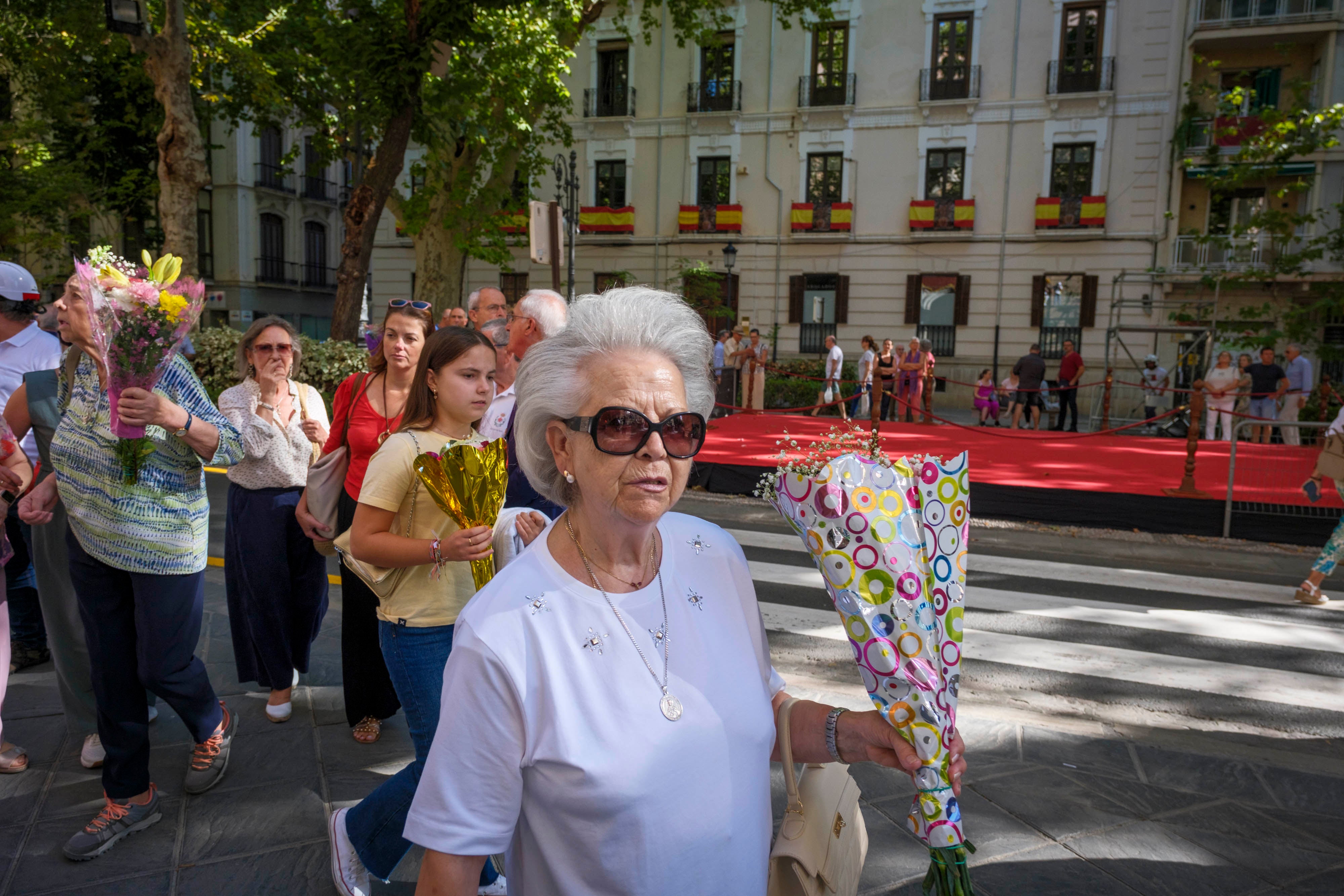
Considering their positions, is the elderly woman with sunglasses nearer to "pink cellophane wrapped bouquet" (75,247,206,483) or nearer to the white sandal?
"pink cellophane wrapped bouquet" (75,247,206,483)

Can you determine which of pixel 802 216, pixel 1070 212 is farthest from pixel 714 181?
pixel 1070 212

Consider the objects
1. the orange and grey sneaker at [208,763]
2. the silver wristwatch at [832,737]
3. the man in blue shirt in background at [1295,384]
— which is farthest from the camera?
the man in blue shirt in background at [1295,384]

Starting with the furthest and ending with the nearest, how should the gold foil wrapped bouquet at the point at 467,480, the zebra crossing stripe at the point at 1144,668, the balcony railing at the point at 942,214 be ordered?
the balcony railing at the point at 942,214 → the zebra crossing stripe at the point at 1144,668 → the gold foil wrapped bouquet at the point at 467,480

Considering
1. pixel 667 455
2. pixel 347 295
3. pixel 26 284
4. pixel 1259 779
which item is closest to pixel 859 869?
pixel 667 455

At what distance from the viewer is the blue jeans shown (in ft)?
8.75

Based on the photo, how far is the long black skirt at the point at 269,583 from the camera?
13.5 ft

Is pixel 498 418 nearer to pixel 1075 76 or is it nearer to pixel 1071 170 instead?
pixel 1071 170

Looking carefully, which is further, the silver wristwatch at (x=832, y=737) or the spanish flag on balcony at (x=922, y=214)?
the spanish flag on balcony at (x=922, y=214)

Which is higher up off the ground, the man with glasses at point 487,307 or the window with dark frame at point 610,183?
the window with dark frame at point 610,183

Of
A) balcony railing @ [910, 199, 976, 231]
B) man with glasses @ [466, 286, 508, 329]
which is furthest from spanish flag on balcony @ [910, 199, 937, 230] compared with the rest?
man with glasses @ [466, 286, 508, 329]

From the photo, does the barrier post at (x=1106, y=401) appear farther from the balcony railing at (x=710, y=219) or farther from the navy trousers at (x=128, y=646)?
the navy trousers at (x=128, y=646)

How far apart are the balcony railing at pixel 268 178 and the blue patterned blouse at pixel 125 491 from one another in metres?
39.0

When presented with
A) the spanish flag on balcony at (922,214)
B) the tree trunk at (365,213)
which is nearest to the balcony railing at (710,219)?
the spanish flag on balcony at (922,214)

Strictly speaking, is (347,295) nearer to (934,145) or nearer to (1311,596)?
(1311,596)
